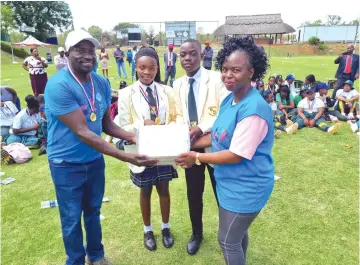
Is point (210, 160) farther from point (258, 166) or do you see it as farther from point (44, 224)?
point (44, 224)

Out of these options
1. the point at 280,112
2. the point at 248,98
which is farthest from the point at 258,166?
the point at 280,112

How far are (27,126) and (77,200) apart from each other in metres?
4.40

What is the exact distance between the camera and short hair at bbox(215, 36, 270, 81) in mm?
1869

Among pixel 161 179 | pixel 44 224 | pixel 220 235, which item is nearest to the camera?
pixel 220 235

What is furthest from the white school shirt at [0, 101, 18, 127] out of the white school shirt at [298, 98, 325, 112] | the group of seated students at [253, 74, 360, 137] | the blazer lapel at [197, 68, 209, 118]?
the white school shirt at [298, 98, 325, 112]

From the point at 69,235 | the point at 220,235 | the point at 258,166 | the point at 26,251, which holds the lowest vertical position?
the point at 26,251

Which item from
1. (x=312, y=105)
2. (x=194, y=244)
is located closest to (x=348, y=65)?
(x=312, y=105)

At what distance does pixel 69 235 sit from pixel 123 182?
7.09ft

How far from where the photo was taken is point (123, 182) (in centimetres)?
459

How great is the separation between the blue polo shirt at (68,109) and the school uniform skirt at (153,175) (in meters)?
0.47

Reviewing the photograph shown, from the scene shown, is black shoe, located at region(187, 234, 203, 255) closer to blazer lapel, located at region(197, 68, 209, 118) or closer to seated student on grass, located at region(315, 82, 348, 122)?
blazer lapel, located at region(197, 68, 209, 118)

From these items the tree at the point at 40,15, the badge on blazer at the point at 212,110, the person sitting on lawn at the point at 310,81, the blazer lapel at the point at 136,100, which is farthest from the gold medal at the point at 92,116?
the tree at the point at 40,15

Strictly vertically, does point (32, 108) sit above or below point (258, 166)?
below

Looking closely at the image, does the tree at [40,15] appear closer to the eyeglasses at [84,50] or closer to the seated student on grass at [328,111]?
the seated student on grass at [328,111]
